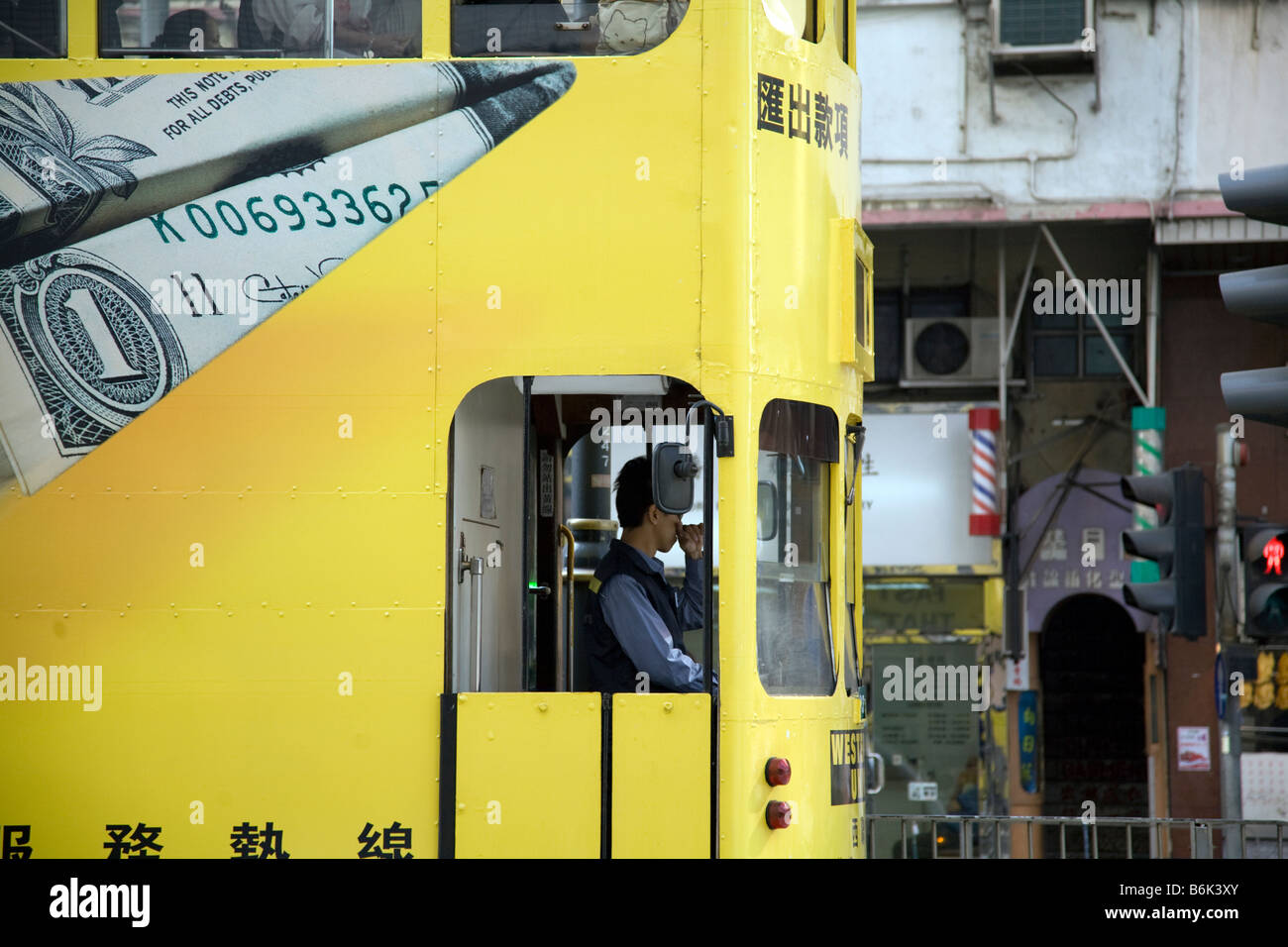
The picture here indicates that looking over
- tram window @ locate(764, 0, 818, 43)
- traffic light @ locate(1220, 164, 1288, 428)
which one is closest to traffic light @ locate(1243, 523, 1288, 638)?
traffic light @ locate(1220, 164, 1288, 428)

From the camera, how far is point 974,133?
15.9 meters

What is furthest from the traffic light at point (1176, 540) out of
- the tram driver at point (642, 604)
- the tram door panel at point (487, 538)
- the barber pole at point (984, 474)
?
the barber pole at point (984, 474)

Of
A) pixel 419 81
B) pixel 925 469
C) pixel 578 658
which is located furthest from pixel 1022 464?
pixel 419 81

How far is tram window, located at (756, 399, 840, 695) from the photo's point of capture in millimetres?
5469

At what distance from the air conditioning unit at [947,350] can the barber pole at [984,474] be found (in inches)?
23.9

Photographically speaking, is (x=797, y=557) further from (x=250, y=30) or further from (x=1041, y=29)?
(x=1041, y=29)

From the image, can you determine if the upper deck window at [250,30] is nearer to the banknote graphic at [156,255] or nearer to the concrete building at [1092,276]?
the banknote graphic at [156,255]

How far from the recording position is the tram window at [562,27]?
546 cm

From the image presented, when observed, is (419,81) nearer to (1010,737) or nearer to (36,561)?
(36,561)

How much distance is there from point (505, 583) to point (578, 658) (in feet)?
2.82

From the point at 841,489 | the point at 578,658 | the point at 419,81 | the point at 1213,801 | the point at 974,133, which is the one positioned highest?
the point at 974,133

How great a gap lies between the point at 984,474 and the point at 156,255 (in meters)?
11.7

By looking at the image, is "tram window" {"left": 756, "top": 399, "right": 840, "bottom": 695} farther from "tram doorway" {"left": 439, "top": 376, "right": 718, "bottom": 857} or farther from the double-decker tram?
"tram doorway" {"left": 439, "top": 376, "right": 718, "bottom": 857}

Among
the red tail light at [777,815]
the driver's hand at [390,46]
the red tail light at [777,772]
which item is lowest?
the red tail light at [777,815]
